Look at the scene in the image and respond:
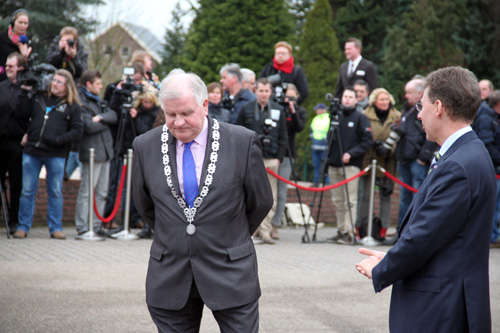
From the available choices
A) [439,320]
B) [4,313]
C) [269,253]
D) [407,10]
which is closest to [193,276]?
[439,320]

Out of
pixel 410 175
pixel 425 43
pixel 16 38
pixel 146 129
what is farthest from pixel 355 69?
pixel 425 43

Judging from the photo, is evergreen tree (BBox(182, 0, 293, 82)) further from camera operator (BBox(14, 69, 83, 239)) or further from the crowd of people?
camera operator (BBox(14, 69, 83, 239))

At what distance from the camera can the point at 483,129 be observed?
1016 centimetres

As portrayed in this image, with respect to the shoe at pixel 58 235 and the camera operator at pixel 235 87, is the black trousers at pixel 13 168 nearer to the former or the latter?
the shoe at pixel 58 235

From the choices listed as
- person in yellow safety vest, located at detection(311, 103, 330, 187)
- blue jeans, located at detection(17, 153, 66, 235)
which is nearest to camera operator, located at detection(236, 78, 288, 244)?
blue jeans, located at detection(17, 153, 66, 235)

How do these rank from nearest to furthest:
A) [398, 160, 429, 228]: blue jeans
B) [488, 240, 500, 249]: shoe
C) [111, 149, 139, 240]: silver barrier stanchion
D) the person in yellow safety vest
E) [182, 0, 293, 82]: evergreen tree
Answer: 1. [111, 149, 139, 240]: silver barrier stanchion
2. [398, 160, 429, 228]: blue jeans
3. [488, 240, 500, 249]: shoe
4. the person in yellow safety vest
5. [182, 0, 293, 82]: evergreen tree

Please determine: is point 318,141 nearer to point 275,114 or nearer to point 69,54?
point 275,114

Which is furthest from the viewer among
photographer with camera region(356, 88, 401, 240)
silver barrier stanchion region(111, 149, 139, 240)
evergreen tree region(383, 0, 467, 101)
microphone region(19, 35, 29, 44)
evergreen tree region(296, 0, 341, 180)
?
evergreen tree region(296, 0, 341, 180)

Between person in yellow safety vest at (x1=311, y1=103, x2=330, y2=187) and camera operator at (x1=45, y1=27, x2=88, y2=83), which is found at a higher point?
camera operator at (x1=45, y1=27, x2=88, y2=83)

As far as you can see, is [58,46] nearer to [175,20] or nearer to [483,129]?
[483,129]

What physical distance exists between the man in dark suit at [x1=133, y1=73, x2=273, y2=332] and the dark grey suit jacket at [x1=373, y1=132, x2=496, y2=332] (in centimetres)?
81

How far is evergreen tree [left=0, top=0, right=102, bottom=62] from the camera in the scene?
20297mm

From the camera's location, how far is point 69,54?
1101cm

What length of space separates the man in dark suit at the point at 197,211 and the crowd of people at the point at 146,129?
6212mm
